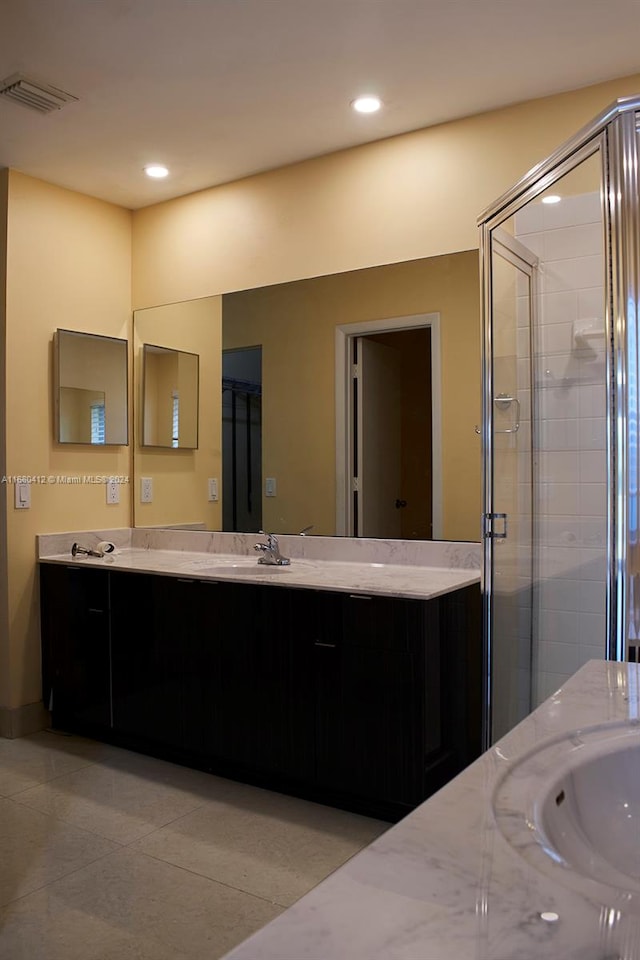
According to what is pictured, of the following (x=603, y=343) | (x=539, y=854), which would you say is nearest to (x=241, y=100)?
(x=603, y=343)

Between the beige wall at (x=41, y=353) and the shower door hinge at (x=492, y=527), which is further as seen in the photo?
the beige wall at (x=41, y=353)

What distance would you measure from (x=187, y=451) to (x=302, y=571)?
1133 millimetres

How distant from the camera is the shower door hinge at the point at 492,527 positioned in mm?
2561

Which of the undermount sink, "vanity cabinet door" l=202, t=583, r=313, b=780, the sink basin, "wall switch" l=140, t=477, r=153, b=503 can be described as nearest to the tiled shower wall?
"vanity cabinet door" l=202, t=583, r=313, b=780

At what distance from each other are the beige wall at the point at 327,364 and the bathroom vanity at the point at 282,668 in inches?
12.1

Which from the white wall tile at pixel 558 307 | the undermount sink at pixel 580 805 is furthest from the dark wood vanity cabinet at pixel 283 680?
the undermount sink at pixel 580 805

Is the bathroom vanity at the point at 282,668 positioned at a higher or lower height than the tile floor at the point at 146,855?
higher

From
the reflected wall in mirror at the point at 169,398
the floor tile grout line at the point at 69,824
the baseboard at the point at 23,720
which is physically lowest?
the floor tile grout line at the point at 69,824

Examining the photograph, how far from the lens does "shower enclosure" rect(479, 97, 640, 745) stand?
193 centimetres

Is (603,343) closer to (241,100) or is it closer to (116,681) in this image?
(241,100)

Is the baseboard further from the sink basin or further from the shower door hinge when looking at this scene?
the shower door hinge

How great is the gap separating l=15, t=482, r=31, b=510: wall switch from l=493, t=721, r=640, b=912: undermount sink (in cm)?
324

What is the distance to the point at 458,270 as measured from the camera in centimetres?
309

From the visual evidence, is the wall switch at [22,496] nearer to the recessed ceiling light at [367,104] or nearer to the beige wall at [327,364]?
the beige wall at [327,364]
